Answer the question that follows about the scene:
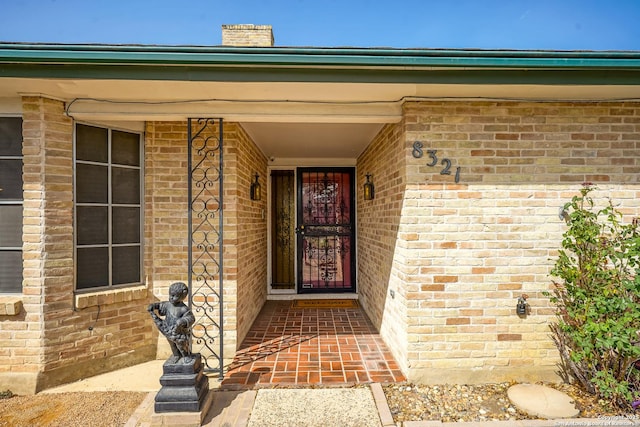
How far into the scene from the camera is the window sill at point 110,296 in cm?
304

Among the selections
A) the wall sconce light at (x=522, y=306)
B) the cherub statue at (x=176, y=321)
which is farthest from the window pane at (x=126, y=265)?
the wall sconce light at (x=522, y=306)

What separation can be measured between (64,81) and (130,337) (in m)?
2.53

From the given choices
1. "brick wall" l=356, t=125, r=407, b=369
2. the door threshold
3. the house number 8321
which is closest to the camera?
the house number 8321

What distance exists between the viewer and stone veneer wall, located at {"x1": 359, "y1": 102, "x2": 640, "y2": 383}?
9.61 ft

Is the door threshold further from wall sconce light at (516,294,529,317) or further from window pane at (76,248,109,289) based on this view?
wall sconce light at (516,294,529,317)

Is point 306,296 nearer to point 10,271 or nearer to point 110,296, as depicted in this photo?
point 110,296

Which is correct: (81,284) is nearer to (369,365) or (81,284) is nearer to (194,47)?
(194,47)

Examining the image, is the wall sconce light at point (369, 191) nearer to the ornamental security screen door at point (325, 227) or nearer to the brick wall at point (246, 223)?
the ornamental security screen door at point (325, 227)

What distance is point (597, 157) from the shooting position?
2957 millimetres

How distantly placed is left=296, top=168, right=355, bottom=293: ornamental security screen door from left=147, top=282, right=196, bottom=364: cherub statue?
356cm

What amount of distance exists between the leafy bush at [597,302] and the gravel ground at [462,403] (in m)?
0.15

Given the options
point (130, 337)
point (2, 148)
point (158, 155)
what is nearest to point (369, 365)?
point (130, 337)

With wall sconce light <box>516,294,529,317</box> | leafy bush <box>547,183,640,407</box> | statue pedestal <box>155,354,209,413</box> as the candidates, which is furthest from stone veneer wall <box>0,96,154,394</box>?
leafy bush <box>547,183,640,407</box>

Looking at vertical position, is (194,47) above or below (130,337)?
above
